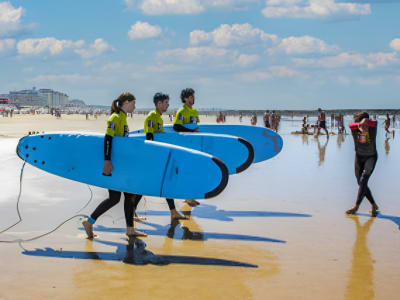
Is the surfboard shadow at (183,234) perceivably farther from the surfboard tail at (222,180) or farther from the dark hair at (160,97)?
the dark hair at (160,97)

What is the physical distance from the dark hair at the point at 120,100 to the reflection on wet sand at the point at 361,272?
310 centimetres

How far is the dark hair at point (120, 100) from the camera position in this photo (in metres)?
5.62

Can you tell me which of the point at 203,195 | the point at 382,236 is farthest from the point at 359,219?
the point at 203,195

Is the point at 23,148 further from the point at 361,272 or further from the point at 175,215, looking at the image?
the point at 361,272

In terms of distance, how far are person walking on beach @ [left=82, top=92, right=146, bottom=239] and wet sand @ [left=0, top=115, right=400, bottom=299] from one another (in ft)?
0.93

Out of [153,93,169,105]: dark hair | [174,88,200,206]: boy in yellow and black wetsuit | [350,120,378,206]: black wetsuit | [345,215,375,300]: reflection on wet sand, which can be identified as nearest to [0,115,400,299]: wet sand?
[345,215,375,300]: reflection on wet sand

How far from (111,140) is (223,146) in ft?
9.22

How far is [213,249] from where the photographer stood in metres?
5.42

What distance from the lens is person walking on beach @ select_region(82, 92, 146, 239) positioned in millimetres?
Answer: 5590

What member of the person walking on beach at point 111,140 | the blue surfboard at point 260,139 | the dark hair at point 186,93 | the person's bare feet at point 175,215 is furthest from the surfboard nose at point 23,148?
the blue surfboard at point 260,139

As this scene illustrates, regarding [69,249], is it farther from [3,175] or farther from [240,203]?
[3,175]

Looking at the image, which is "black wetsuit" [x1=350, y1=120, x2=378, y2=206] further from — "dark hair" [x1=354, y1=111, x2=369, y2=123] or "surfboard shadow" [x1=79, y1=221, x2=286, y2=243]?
"surfboard shadow" [x1=79, y1=221, x2=286, y2=243]

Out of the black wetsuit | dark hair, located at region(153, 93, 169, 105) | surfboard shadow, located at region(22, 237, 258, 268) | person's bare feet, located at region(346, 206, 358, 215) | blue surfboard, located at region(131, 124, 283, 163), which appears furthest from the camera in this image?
blue surfboard, located at region(131, 124, 283, 163)

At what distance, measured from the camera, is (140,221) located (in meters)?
6.77
